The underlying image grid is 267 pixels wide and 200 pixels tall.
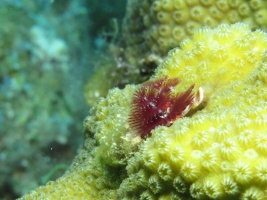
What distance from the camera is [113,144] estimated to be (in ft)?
7.40

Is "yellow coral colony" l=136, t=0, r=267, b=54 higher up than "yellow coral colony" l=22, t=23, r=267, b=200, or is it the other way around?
"yellow coral colony" l=136, t=0, r=267, b=54

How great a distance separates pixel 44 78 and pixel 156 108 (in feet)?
14.8

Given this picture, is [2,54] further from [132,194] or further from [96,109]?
[132,194]

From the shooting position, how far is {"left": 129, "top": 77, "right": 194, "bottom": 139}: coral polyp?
2.00 metres

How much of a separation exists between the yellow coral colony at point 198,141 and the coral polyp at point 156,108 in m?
→ 0.09

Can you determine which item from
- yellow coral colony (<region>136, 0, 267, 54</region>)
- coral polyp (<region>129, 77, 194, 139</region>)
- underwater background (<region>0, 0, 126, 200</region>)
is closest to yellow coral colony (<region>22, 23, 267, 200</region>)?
coral polyp (<region>129, 77, 194, 139</region>)

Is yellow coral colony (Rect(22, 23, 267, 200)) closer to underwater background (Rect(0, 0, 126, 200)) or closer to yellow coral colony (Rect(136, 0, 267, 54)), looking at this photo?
yellow coral colony (Rect(136, 0, 267, 54))

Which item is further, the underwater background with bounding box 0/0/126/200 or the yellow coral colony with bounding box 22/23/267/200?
the underwater background with bounding box 0/0/126/200

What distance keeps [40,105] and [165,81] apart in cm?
419

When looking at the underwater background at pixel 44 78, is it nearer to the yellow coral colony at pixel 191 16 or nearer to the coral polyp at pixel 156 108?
the yellow coral colony at pixel 191 16

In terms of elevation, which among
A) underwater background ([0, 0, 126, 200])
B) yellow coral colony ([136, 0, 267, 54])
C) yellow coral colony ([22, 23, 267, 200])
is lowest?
yellow coral colony ([22, 23, 267, 200])

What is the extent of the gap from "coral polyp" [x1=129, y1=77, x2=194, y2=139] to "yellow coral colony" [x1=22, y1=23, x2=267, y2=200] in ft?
0.31

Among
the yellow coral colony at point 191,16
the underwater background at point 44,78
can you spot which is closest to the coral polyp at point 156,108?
the yellow coral colony at point 191,16

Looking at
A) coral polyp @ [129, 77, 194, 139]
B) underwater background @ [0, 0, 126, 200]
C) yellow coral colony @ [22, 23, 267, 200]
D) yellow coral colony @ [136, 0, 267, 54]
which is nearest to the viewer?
yellow coral colony @ [22, 23, 267, 200]
